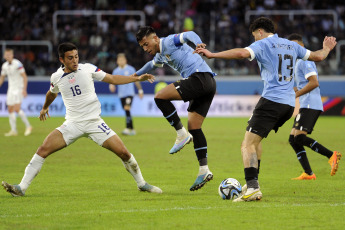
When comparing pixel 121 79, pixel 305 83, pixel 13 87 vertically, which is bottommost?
pixel 13 87

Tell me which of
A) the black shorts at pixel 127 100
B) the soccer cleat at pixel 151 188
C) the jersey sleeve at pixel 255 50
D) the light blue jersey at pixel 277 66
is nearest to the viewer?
the jersey sleeve at pixel 255 50

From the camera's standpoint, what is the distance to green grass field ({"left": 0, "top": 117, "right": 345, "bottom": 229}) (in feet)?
22.3

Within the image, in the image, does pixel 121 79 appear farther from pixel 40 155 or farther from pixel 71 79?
pixel 40 155

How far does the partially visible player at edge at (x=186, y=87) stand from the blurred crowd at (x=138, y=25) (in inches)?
808

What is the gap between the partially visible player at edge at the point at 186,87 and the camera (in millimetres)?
8930

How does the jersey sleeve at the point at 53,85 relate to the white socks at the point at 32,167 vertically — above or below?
above

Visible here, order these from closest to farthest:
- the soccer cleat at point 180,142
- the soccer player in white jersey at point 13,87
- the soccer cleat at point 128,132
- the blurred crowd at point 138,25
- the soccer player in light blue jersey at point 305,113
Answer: the soccer cleat at point 180,142
the soccer player in light blue jersey at point 305,113
the soccer player in white jersey at point 13,87
the soccer cleat at point 128,132
the blurred crowd at point 138,25

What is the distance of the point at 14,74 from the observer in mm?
19188

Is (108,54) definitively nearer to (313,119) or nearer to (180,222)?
(313,119)

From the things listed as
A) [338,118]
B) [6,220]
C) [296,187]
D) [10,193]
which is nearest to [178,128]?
[296,187]

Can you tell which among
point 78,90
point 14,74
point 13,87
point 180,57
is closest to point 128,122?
point 13,87

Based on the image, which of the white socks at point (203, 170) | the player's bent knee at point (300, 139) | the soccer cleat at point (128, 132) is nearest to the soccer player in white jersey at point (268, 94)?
the white socks at point (203, 170)

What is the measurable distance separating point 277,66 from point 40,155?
3.38 meters

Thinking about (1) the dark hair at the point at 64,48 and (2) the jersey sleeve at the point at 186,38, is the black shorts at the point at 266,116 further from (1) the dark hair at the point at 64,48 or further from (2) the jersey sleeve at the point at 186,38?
(1) the dark hair at the point at 64,48
